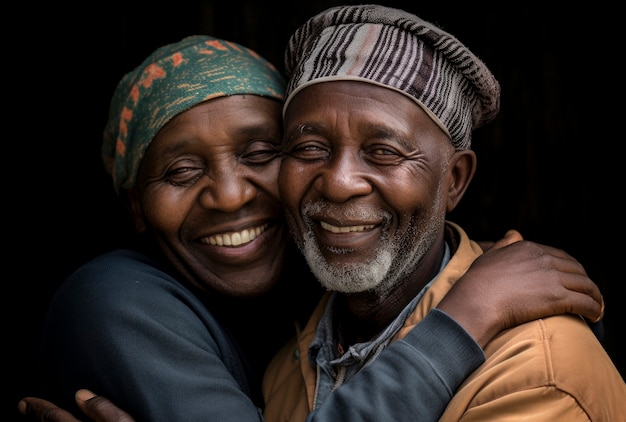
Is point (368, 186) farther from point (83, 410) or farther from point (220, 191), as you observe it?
point (83, 410)

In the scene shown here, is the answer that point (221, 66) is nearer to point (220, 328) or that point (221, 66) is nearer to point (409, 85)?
point (409, 85)

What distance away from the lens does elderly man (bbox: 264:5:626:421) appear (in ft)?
7.77

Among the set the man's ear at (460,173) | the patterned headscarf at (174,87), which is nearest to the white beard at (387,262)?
the man's ear at (460,173)

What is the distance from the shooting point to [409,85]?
2377mm

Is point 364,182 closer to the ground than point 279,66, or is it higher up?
higher up

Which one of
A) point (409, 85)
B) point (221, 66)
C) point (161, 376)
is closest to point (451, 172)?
point (409, 85)

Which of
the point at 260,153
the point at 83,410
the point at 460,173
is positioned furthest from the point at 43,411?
the point at 460,173

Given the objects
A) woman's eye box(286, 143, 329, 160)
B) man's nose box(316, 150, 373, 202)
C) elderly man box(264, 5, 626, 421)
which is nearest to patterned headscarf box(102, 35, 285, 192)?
elderly man box(264, 5, 626, 421)

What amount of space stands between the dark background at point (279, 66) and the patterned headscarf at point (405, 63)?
4.32 feet

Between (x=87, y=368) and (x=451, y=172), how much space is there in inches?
52.8

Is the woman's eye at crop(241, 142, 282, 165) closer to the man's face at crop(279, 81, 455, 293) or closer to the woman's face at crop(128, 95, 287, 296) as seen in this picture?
the woman's face at crop(128, 95, 287, 296)

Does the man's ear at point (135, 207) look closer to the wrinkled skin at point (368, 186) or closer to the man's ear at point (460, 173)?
the wrinkled skin at point (368, 186)

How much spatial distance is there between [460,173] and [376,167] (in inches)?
14.4

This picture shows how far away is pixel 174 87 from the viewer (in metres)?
2.76
